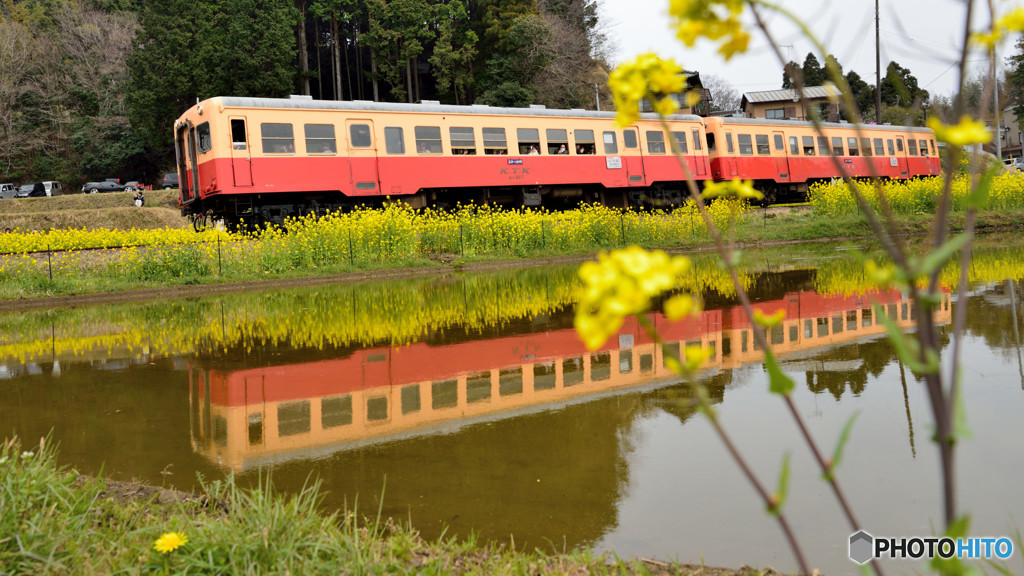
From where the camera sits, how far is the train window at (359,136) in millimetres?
17266

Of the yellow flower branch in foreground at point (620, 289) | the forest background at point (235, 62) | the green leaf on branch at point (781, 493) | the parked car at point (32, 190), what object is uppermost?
the forest background at point (235, 62)

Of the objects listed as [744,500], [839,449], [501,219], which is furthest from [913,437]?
[501,219]

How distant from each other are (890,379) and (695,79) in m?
Result: 45.3

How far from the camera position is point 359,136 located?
17375 mm

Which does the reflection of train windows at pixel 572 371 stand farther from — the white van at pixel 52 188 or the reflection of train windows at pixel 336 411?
the white van at pixel 52 188

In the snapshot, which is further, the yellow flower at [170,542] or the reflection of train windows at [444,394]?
the reflection of train windows at [444,394]

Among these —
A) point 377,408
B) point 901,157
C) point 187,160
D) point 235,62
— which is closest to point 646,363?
point 377,408

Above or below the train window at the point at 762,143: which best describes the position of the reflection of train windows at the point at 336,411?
below

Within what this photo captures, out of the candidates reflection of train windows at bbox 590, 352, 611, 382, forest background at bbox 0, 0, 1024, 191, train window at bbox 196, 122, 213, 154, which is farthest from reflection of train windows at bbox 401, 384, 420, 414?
Result: forest background at bbox 0, 0, 1024, 191

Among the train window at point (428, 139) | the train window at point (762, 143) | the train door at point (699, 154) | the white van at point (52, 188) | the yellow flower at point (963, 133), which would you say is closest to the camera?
the yellow flower at point (963, 133)

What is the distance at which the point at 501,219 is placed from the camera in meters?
17.0

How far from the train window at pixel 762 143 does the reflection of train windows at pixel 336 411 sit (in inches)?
894

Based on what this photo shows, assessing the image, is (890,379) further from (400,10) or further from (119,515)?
(400,10)

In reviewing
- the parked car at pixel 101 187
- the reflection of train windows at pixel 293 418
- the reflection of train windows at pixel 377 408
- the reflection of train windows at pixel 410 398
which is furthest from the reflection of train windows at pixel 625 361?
the parked car at pixel 101 187
